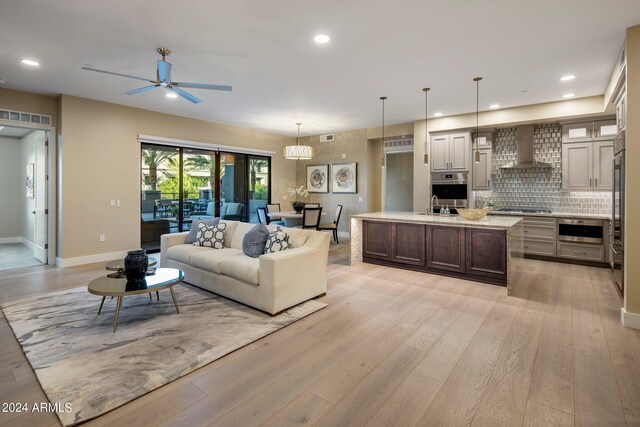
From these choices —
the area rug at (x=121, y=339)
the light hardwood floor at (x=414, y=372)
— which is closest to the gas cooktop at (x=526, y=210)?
the light hardwood floor at (x=414, y=372)

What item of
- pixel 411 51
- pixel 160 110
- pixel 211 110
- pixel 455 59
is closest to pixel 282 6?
pixel 411 51

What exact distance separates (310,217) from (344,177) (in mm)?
2235

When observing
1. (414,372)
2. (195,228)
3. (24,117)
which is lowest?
(414,372)

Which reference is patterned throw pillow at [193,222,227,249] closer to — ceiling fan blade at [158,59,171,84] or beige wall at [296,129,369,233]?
ceiling fan blade at [158,59,171,84]

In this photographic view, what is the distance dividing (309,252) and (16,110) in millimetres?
5398

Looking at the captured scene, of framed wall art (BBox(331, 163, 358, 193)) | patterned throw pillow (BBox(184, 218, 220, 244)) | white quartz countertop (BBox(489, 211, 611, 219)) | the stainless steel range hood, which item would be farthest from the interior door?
the stainless steel range hood

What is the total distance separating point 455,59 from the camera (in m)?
3.92

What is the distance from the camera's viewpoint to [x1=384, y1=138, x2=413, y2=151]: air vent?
8062mm

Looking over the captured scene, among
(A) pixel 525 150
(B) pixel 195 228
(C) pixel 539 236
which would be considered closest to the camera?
(B) pixel 195 228

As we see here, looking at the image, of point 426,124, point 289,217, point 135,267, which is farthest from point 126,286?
point 426,124

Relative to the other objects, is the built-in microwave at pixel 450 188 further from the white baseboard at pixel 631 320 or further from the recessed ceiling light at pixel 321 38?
the recessed ceiling light at pixel 321 38

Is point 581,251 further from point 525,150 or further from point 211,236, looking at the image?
point 211,236

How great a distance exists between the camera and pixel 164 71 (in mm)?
→ 3545

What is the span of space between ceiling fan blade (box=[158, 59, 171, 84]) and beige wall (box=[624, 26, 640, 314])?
4.67 m
